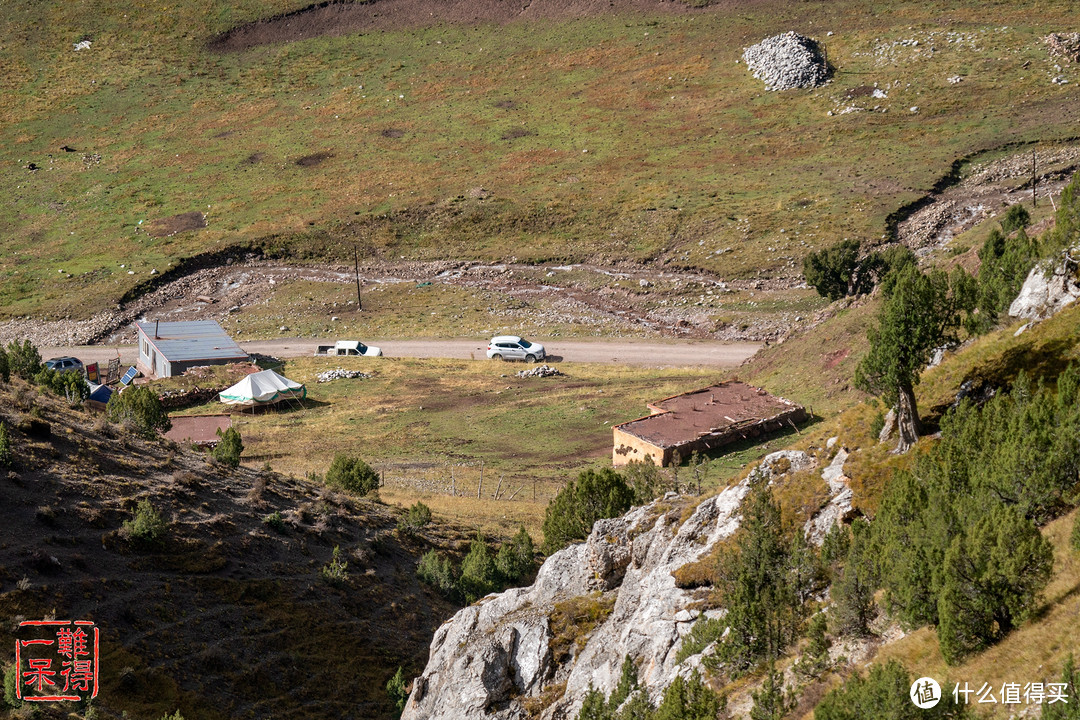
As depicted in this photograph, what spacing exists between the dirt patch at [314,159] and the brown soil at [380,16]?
1512 inches

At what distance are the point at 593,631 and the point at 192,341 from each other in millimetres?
68224

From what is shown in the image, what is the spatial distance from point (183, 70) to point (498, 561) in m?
136

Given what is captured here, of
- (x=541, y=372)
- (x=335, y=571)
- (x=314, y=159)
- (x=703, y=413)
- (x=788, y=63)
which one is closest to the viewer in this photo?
(x=335, y=571)

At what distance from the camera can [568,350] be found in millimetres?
79312

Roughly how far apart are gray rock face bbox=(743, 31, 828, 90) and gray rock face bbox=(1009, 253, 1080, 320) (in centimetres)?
10360

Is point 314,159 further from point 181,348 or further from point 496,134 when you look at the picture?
point 181,348

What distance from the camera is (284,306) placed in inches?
3910

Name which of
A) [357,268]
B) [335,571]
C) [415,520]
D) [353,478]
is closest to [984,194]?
[357,268]

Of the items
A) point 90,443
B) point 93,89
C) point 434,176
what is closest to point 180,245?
point 434,176

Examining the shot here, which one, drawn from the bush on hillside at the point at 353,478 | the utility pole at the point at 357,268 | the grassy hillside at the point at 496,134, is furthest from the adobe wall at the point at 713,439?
the utility pole at the point at 357,268

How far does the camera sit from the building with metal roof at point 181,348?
79.2 m

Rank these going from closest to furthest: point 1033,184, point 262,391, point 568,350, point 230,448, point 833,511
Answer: point 833,511
point 230,448
point 262,391
point 568,350
point 1033,184

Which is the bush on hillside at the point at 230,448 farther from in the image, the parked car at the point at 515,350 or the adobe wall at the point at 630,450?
the parked car at the point at 515,350

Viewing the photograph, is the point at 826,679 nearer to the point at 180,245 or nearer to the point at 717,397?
the point at 717,397
